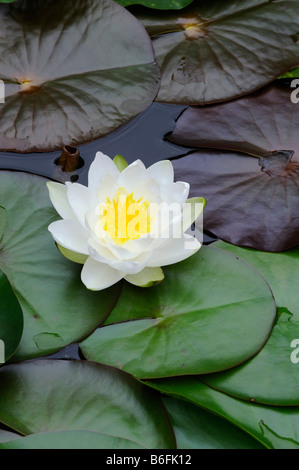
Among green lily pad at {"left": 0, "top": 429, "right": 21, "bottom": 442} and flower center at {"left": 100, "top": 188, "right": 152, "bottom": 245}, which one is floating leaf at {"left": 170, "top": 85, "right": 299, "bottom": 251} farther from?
green lily pad at {"left": 0, "top": 429, "right": 21, "bottom": 442}

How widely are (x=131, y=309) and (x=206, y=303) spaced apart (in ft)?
0.79

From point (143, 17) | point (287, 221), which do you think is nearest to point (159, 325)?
point (287, 221)

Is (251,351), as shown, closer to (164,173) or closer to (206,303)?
(206,303)

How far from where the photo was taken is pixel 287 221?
1751mm

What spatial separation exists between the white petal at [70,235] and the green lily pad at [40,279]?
4.8 inches

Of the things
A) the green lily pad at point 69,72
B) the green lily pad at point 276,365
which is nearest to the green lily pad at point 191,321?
the green lily pad at point 276,365

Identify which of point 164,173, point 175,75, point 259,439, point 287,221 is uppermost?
point 175,75

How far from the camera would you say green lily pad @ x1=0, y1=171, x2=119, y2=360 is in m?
1.51

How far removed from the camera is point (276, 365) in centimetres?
151

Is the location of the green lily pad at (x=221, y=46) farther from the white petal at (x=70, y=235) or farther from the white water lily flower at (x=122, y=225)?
the white petal at (x=70, y=235)

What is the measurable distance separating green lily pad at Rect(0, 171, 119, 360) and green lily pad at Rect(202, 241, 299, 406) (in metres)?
0.42

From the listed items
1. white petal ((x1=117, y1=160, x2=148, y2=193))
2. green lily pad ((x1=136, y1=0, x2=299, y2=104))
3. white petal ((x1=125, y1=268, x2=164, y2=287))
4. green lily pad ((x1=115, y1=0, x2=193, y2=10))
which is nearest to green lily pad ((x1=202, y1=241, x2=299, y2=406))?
white petal ((x1=125, y1=268, x2=164, y2=287))

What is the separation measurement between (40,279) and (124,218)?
0.34 metres
